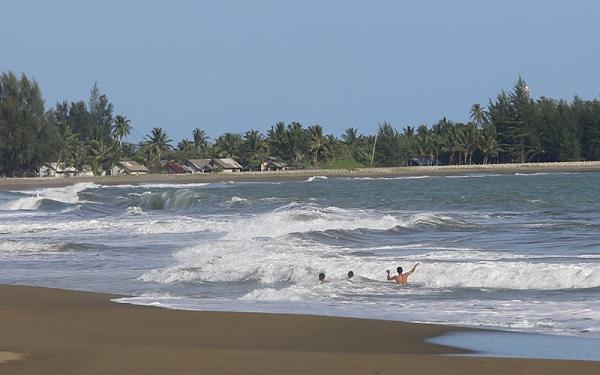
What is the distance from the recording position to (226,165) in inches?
4665

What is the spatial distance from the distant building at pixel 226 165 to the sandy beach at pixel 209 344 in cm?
10248

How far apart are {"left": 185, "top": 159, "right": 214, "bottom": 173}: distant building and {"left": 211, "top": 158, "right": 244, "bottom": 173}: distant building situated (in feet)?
2.25

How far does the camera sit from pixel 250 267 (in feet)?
65.6

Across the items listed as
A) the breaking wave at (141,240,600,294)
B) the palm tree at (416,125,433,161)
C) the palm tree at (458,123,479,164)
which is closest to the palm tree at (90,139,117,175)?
the palm tree at (416,125,433,161)

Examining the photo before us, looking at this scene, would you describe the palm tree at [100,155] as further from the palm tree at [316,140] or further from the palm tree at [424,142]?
the palm tree at [424,142]

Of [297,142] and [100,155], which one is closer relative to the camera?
[100,155]

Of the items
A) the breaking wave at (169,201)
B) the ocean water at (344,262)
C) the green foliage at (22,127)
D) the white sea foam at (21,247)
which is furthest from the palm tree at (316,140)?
the white sea foam at (21,247)

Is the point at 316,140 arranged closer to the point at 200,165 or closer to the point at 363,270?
the point at 200,165

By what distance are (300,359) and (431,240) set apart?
54.6ft

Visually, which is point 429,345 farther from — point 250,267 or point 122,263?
point 122,263

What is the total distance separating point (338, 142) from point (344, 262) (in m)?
98.7

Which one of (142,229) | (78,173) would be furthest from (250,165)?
(142,229)

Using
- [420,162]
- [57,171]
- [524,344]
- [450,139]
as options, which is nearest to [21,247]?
[524,344]

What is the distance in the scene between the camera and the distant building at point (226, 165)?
11806cm
